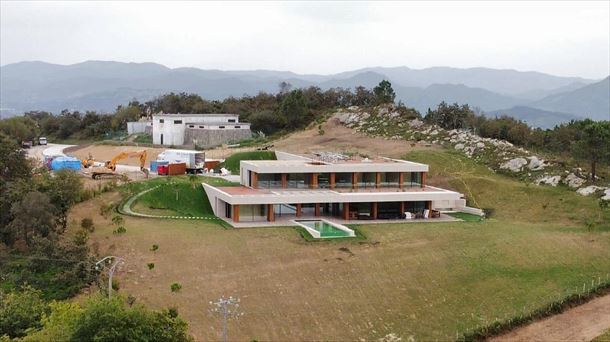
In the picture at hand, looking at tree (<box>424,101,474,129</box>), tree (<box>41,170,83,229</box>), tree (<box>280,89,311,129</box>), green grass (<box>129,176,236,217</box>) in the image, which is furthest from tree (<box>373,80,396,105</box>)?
tree (<box>41,170,83,229</box>)

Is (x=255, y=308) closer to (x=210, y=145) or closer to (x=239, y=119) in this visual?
(x=210, y=145)

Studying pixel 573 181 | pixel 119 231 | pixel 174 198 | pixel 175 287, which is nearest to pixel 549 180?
pixel 573 181

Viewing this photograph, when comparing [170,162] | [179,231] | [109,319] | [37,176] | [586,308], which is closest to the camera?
[109,319]

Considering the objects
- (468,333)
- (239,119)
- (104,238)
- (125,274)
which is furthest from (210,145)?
(468,333)

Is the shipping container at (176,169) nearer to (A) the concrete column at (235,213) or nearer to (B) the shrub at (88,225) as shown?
(A) the concrete column at (235,213)

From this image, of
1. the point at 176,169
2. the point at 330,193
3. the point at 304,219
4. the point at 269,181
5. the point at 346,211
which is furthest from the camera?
the point at 176,169

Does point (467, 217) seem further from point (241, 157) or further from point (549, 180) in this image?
point (241, 157)

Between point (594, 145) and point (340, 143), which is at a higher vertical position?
point (594, 145)
